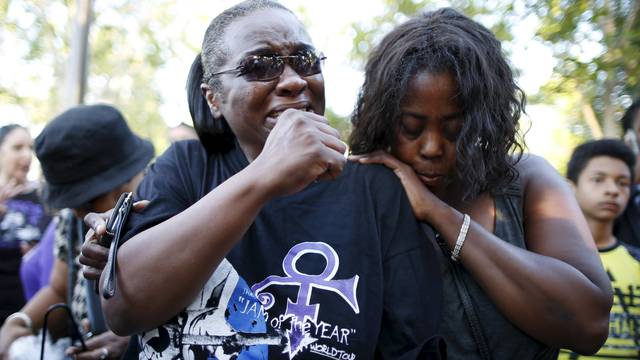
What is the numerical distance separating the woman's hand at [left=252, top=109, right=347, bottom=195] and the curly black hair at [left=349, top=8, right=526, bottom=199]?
490mm

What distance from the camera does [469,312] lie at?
6.68 ft

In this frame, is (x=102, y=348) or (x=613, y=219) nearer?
(x=102, y=348)

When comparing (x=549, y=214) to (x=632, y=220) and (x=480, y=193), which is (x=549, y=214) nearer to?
(x=480, y=193)

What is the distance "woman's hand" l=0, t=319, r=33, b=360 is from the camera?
3.12 metres

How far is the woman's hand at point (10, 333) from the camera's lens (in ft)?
10.2

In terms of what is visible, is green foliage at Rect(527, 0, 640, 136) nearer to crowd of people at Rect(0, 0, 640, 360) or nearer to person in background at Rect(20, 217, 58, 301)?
crowd of people at Rect(0, 0, 640, 360)

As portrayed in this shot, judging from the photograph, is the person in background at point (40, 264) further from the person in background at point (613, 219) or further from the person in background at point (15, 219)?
the person in background at point (613, 219)

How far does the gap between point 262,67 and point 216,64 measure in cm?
22

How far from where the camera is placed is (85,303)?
3027 millimetres

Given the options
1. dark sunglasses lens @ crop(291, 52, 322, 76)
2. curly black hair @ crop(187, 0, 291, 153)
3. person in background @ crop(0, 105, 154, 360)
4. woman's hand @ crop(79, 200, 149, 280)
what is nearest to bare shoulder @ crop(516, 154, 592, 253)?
dark sunglasses lens @ crop(291, 52, 322, 76)

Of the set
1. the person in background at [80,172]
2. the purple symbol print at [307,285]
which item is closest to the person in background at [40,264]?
the person in background at [80,172]

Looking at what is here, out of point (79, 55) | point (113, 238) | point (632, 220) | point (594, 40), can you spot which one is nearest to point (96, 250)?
point (113, 238)

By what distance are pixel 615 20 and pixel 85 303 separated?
4082 mm

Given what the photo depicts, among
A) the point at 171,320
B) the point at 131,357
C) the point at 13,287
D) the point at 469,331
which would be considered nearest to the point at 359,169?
the point at 469,331
